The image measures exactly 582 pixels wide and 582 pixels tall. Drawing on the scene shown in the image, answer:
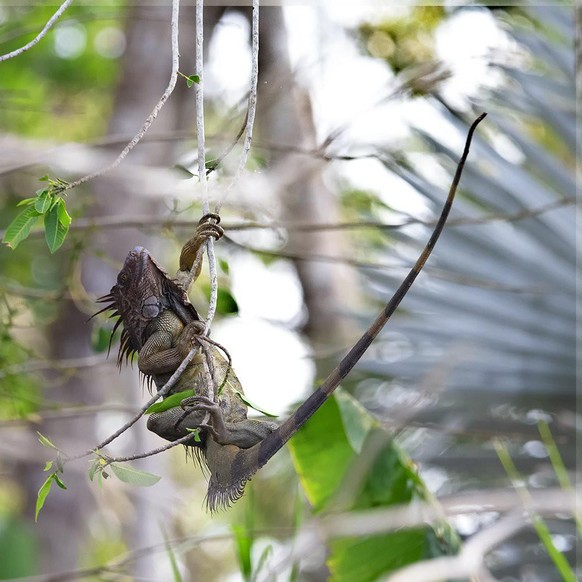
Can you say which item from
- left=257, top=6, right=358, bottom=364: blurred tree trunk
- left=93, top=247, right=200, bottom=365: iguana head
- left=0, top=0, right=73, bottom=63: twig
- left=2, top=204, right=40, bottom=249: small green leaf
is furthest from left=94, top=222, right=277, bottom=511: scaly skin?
left=257, top=6, right=358, bottom=364: blurred tree trunk

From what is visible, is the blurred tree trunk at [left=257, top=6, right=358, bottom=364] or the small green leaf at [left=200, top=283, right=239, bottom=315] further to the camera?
the blurred tree trunk at [left=257, top=6, right=358, bottom=364]

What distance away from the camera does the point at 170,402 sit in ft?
2.98

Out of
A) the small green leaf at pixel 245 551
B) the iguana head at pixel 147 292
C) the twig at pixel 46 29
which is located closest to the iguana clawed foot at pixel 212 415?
the iguana head at pixel 147 292

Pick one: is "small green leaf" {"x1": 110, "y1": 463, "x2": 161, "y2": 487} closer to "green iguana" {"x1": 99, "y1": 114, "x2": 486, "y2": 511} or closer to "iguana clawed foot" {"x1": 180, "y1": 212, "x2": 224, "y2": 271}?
"green iguana" {"x1": 99, "y1": 114, "x2": 486, "y2": 511}

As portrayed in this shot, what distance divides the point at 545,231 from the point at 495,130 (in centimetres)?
41

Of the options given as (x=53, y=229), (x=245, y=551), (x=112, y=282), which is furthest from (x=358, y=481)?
(x=112, y=282)

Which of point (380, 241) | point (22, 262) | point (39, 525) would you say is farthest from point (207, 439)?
point (39, 525)

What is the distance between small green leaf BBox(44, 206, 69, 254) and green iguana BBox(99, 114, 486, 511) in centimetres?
9

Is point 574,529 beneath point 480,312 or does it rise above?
beneath

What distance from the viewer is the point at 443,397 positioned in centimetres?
291

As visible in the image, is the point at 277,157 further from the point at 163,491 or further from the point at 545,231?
the point at 163,491

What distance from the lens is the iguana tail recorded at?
2.63 feet

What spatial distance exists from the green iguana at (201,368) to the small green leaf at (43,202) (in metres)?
0.11

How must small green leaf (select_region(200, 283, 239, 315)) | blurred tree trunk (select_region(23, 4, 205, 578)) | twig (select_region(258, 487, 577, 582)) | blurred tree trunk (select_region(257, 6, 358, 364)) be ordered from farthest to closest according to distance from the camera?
blurred tree trunk (select_region(257, 6, 358, 364)) → blurred tree trunk (select_region(23, 4, 205, 578)) → twig (select_region(258, 487, 577, 582)) → small green leaf (select_region(200, 283, 239, 315))
